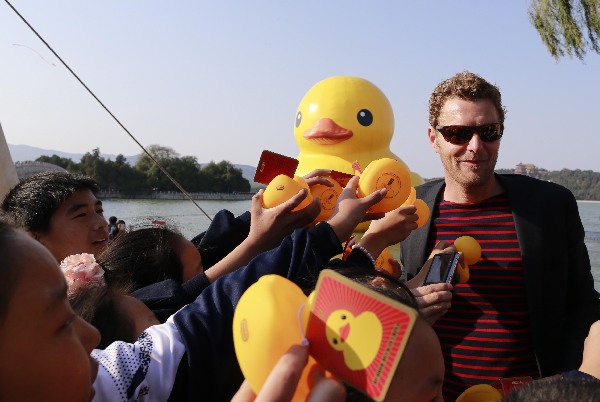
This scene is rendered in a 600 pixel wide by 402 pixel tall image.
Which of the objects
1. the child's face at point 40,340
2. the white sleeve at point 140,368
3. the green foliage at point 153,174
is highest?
the child's face at point 40,340

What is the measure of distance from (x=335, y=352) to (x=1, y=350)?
1.76 feet

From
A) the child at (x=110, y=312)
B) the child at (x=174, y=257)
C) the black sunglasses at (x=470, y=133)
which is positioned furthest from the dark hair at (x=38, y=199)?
the black sunglasses at (x=470, y=133)

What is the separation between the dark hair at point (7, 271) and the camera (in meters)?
0.81

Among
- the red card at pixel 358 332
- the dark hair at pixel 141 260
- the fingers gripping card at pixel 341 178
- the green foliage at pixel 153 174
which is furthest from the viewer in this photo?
the green foliage at pixel 153 174

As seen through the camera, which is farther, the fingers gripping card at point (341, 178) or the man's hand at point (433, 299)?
the fingers gripping card at point (341, 178)

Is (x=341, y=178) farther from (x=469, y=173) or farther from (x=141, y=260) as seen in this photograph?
(x=141, y=260)

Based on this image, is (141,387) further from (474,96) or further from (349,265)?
(474,96)

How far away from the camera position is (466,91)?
7.20ft

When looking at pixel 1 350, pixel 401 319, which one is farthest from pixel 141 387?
pixel 401 319

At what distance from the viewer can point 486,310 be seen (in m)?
2.12

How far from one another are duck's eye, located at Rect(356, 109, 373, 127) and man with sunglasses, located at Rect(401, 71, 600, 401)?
4.27m

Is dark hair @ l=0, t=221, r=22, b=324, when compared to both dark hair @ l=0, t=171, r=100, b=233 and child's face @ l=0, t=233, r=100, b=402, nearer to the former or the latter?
child's face @ l=0, t=233, r=100, b=402

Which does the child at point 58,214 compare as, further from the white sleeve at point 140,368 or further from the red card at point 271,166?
the white sleeve at point 140,368

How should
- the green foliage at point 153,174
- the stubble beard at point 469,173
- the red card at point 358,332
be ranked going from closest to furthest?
the red card at point 358,332
the stubble beard at point 469,173
the green foliage at point 153,174
